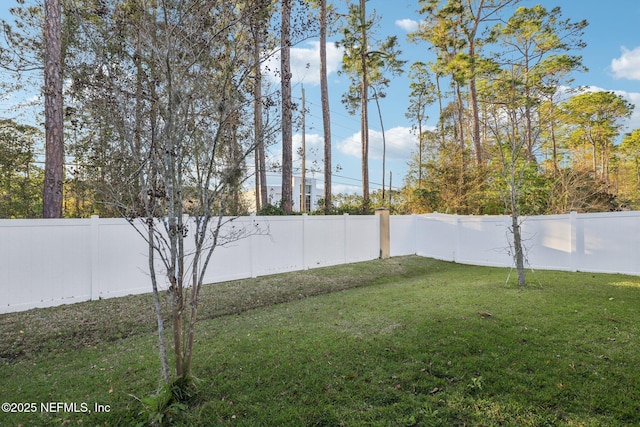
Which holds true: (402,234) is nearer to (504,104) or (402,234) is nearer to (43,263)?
(504,104)

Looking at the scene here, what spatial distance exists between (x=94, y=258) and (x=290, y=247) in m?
3.83

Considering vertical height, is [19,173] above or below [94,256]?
above

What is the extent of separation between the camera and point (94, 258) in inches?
204

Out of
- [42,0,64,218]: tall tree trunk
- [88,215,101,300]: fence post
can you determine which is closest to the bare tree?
[88,215,101,300]: fence post

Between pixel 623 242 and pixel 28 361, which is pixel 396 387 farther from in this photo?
pixel 623 242

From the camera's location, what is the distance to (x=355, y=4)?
12.4 meters

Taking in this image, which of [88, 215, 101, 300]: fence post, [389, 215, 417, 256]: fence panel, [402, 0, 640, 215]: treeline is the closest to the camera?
[88, 215, 101, 300]: fence post

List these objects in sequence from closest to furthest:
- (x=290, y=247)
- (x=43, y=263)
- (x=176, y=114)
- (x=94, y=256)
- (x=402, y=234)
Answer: (x=176, y=114), (x=43, y=263), (x=94, y=256), (x=290, y=247), (x=402, y=234)

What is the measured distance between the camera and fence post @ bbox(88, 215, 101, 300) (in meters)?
5.13

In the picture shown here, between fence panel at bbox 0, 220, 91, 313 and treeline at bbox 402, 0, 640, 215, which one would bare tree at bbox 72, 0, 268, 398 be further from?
treeline at bbox 402, 0, 640, 215

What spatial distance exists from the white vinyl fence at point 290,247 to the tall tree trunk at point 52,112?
0.96 metres

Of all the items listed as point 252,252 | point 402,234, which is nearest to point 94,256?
point 252,252

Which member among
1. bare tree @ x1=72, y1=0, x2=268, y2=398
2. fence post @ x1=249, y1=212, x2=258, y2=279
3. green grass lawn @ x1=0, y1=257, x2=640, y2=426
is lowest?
green grass lawn @ x1=0, y1=257, x2=640, y2=426

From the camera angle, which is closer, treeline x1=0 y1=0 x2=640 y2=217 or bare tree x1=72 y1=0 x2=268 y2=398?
bare tree x1=72 y1=0 x2=268 y2=398
